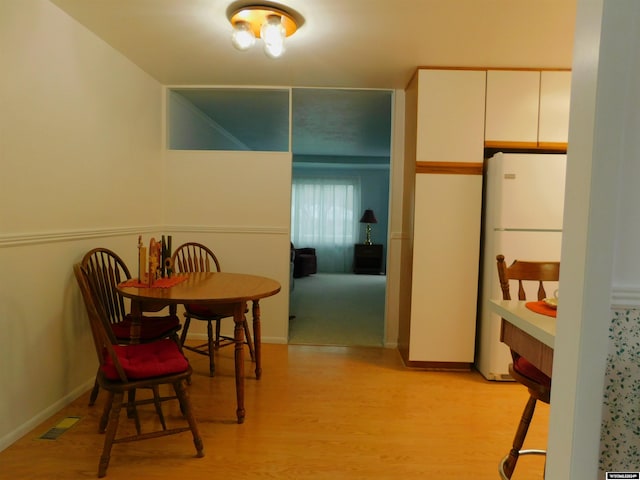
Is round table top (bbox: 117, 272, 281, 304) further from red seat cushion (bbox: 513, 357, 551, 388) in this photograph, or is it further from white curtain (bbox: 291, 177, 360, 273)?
white curtain (bbox: 291, 177, 360, 273)

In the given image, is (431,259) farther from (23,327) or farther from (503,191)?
(23,327)

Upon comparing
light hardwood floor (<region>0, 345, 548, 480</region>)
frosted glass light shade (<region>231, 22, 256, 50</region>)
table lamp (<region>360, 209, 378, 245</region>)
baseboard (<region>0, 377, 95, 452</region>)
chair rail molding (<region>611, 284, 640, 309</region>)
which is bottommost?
light hardwood floor (<region>0, 345, 548, 480</region>)

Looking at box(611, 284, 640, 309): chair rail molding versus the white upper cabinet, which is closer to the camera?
box(611, 284, 640, 309): chair rail molding

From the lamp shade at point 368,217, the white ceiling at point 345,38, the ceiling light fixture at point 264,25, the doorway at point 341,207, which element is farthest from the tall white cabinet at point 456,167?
the lamp shade at point 368,217

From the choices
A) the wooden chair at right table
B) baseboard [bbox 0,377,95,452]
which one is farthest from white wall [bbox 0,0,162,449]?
the wooden chair at right table

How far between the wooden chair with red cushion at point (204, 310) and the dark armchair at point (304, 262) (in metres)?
3.88

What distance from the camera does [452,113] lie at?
2.68 m

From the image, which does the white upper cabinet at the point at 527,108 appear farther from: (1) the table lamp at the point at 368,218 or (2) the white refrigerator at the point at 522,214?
(1) the table lamp at the point at 368,218

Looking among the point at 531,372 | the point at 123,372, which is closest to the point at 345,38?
the point at 531,372

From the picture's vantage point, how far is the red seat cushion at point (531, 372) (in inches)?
54.7

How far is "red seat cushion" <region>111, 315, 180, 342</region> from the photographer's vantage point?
6.77 feet

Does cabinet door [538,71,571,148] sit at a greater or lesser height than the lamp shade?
greater

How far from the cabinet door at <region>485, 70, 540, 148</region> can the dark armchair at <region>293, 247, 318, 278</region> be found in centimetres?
478

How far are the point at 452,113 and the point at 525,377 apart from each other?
1.93m
